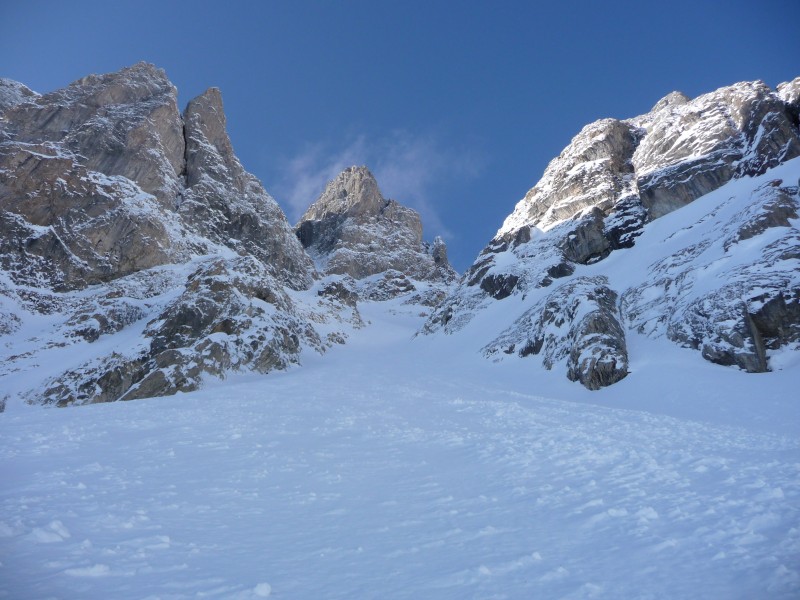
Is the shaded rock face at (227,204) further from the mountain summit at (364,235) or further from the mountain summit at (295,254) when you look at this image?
the mountain summit at (364,235)

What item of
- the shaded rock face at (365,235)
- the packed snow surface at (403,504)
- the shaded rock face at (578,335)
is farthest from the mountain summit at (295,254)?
the shaded rock face at (365,235)

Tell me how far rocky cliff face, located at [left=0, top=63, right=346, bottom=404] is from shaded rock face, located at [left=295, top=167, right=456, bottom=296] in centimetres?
2324

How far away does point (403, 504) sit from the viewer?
25.6 ft

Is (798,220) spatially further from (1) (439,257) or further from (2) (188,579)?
(1) (439,257)

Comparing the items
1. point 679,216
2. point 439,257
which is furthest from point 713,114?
point 439,257

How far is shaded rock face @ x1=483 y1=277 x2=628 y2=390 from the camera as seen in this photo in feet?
81.8

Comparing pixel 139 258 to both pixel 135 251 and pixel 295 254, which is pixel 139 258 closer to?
pixel 135 251

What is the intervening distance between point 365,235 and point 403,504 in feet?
391

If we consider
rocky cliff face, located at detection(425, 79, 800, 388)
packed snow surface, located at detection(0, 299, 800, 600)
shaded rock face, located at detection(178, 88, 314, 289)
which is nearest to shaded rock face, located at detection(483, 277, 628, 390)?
rocky cliff face, located at detection(425, 79, 800, 388)

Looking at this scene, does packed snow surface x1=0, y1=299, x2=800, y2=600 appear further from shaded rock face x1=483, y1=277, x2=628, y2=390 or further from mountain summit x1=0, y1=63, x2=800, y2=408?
mountain summit x1=0, y1=63, x2=800, y2=408

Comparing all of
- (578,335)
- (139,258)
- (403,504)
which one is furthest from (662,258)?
(139,258)

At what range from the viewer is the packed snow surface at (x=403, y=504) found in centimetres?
500

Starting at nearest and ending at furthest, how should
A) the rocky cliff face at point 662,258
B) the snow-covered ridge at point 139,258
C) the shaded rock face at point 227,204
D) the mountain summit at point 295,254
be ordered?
the rocky cliff face at point 662,258, the mountain summit at point 295,254, the snow-covered ridge at point 139,258, the shaded rock face at point 227,204

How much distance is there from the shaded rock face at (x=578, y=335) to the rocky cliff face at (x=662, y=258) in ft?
0.34
